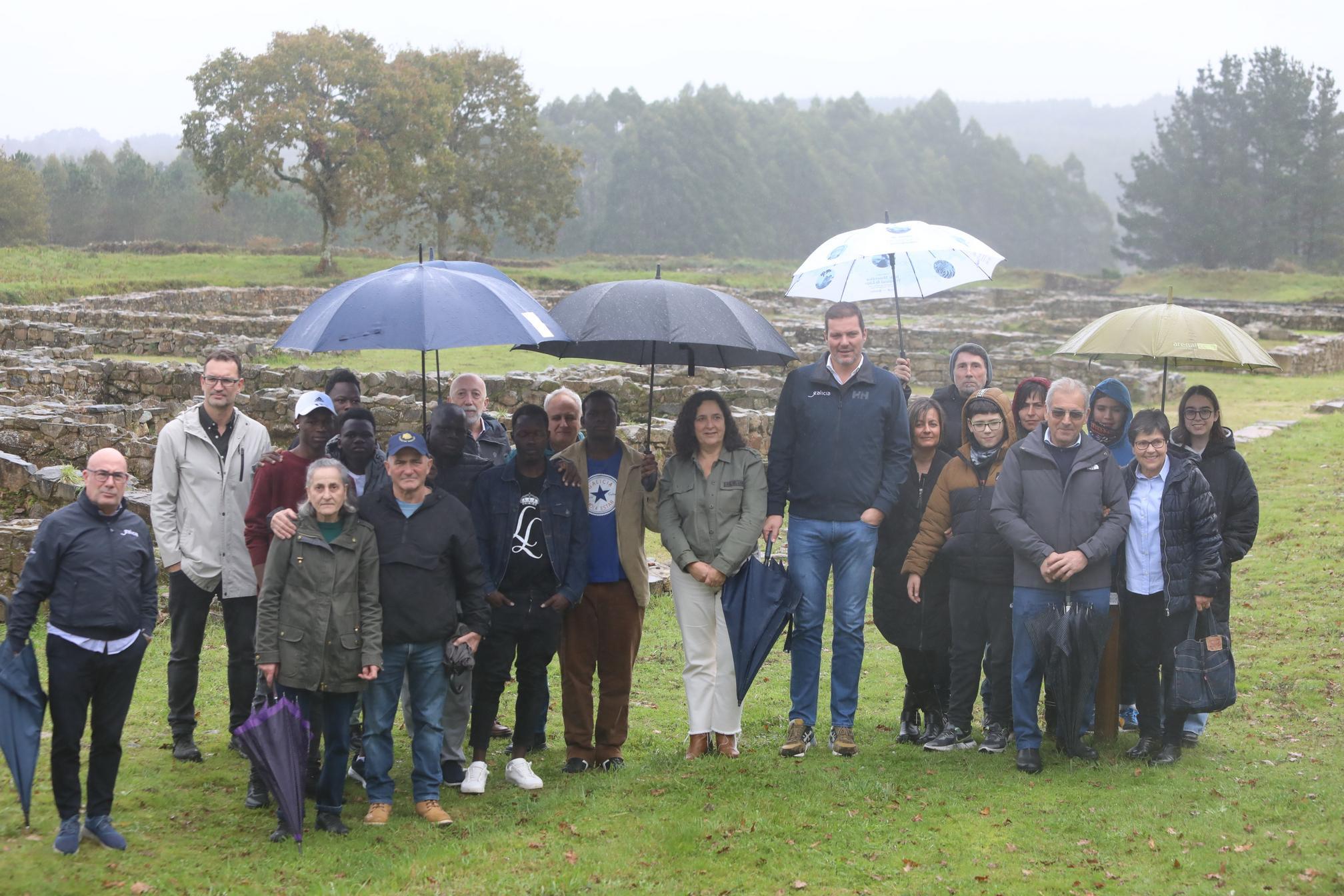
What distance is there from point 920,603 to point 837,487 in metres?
0.88

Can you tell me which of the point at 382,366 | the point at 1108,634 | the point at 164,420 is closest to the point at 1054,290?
the point at 382,366

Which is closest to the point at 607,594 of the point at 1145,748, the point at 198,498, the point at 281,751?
the point at 281,751

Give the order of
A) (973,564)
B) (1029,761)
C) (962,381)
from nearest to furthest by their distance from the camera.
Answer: (1029,761) → (973,564) → (962,381)

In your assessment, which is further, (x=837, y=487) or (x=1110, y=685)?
(x=1110, y=685)

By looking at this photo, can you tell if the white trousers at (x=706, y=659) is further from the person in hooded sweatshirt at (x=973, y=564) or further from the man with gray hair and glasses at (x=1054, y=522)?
the man with gray hair and glasses at (x=1054, y=522)

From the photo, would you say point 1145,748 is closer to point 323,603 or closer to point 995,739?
point 995,739

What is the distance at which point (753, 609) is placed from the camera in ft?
21.0

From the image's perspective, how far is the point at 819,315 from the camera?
125 ft

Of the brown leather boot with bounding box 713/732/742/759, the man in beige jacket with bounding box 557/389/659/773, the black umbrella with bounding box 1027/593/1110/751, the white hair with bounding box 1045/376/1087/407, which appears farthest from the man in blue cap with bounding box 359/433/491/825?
the white hair with bounding box 1045/376/1087/407

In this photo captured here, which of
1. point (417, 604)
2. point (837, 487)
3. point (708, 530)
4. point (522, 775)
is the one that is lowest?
point (522, 775)

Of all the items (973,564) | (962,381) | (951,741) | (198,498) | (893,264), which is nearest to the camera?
(198,498)

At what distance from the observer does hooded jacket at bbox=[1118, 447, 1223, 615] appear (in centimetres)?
609

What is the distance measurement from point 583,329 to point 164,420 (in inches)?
430

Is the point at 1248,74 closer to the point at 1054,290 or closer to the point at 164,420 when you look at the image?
the point at 1054,290
